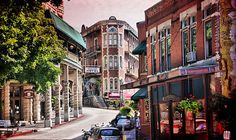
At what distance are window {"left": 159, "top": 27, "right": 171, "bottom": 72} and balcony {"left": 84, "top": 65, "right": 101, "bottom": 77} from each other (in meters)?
47.6

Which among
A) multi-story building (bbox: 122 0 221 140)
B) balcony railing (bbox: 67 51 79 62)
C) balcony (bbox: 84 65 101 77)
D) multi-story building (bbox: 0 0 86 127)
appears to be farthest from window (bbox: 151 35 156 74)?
balcony (bbox: 84 65 101 77)

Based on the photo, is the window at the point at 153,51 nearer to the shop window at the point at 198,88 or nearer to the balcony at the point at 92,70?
the shop window at the point at 198,88

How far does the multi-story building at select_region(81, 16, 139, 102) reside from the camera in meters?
74.5

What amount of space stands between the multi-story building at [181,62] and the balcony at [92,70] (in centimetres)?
4593

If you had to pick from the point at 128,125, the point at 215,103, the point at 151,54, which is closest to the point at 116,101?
the point at 128,125

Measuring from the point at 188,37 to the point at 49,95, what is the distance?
83.5 ft

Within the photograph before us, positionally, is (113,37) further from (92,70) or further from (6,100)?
(6,100)

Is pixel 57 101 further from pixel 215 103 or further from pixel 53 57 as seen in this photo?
pixel 215 103

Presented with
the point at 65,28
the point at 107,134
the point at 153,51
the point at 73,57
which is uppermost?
the point at 65,28

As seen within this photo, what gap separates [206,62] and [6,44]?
10.4 m

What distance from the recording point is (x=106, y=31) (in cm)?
7494

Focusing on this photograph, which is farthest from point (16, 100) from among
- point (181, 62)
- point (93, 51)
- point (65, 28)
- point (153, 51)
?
point (181, 62)

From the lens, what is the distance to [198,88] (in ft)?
64.9

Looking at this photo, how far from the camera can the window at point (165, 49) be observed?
24144 millimetres
